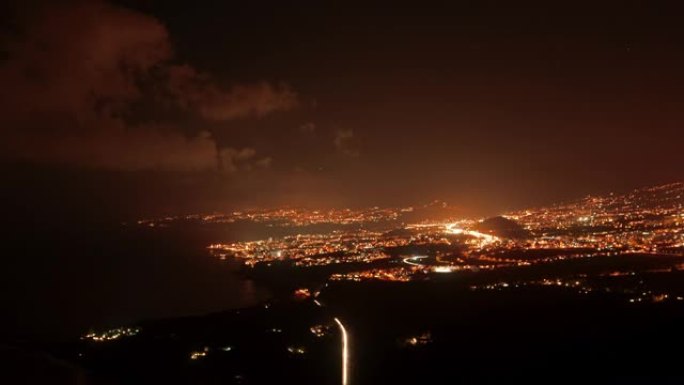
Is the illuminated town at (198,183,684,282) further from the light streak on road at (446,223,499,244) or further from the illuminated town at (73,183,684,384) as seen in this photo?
the illuminated town at (73,183,684,384)

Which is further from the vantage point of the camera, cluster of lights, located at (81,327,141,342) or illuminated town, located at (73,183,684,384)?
cluster of lights, located at (81,327,141,342)

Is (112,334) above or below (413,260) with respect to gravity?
below

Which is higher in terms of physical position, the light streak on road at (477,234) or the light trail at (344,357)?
the light streak on road at (477,234)

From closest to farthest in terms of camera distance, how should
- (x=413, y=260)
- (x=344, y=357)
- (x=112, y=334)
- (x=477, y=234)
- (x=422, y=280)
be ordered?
(x=344, y=357)
(x=112, y=334)
(x=422, y=280)
(x=413, y=260)
(x=477, y=234)

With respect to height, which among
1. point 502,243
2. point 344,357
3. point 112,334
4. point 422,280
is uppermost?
point 502,243

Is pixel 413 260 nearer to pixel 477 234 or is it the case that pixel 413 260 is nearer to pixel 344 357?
pixel 477 234

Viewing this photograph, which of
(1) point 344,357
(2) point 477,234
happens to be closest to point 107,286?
(1) point 344,357

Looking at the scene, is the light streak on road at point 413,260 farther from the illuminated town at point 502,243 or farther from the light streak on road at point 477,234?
the light streak on road at point 477,234

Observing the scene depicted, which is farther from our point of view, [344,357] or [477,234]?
[477,234]

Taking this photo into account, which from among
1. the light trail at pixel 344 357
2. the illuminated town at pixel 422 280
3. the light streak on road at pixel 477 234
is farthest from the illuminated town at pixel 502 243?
the light trail at pixel 344 357

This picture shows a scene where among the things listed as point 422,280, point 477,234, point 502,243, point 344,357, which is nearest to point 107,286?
point 422,280

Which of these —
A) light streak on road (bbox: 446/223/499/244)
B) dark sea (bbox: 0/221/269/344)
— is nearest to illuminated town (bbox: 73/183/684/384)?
light streak on road (bbox: 446/223/499/244)

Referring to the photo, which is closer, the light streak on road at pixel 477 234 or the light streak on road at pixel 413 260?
the light streak on road at pixel 413 260

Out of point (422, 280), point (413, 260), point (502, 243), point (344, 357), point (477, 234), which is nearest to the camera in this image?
point (344, 357)
